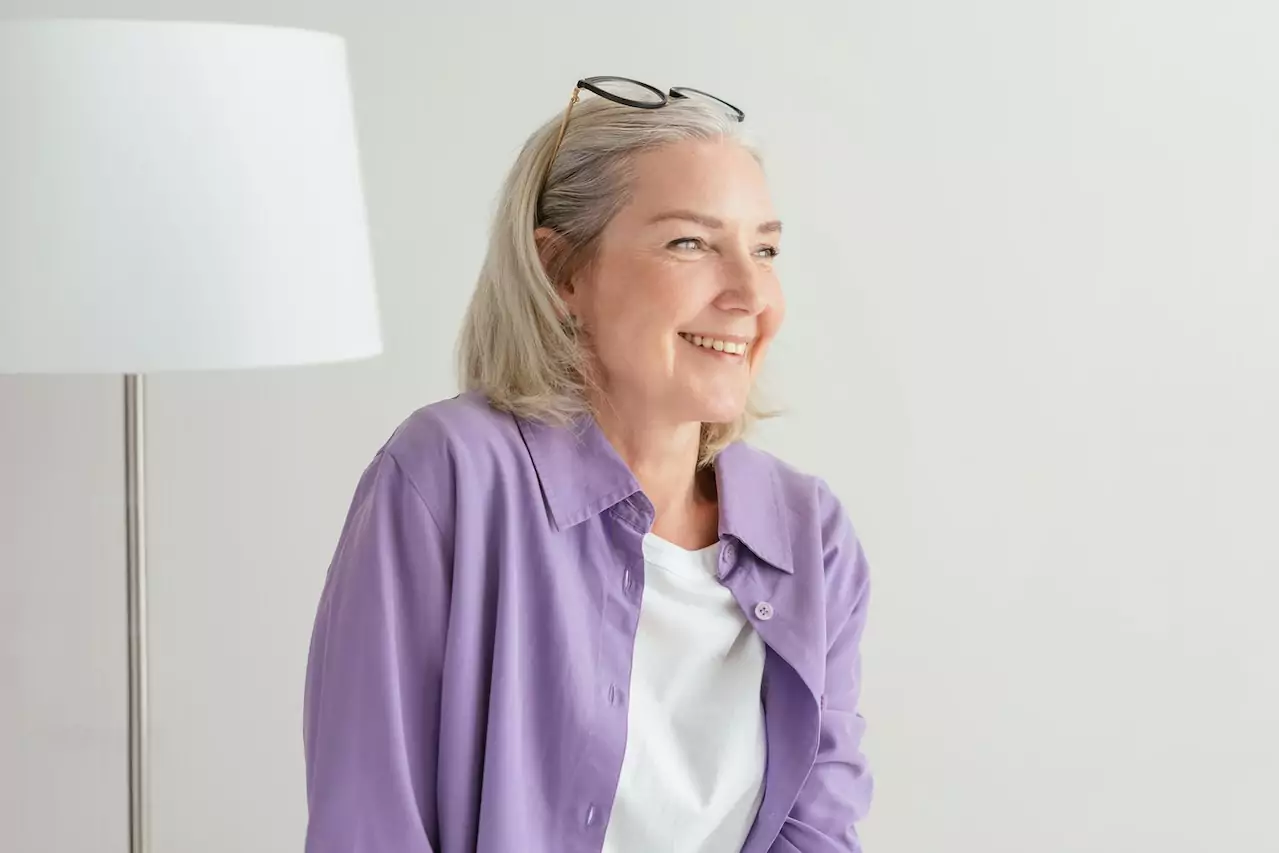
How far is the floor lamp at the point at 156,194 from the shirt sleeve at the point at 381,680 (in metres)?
0.31

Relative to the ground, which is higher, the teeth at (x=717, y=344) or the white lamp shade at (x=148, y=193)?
the white lamp shade at (x=148, y=193)

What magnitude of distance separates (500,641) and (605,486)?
21 cm

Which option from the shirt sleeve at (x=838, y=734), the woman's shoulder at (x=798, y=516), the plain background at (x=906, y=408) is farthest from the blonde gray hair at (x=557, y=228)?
the plain background at (x=906, y=408)

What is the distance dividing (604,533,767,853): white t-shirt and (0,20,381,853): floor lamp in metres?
0.49

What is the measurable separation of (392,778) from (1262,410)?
1.45m

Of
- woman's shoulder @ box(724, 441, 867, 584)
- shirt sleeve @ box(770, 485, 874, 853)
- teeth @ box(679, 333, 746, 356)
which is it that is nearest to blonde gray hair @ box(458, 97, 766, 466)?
teeth @ box(679, 333, 746, 356)

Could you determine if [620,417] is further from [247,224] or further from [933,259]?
[933,259]

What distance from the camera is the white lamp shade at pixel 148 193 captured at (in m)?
1.59

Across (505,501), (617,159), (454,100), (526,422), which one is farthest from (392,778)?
(454,100)

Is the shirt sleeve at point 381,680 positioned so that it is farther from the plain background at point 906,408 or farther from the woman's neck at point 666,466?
the plain background at point 906,408

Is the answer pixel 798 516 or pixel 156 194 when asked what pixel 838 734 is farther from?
pixel 156 194

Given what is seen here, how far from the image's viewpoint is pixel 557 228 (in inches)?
63.7

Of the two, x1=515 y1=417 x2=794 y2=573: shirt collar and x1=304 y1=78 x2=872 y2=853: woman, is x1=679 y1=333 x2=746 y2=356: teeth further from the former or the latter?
x1=515 y1=417 x2=794 y2=573: shirt collar

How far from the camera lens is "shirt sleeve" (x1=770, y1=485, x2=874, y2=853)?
174cm
